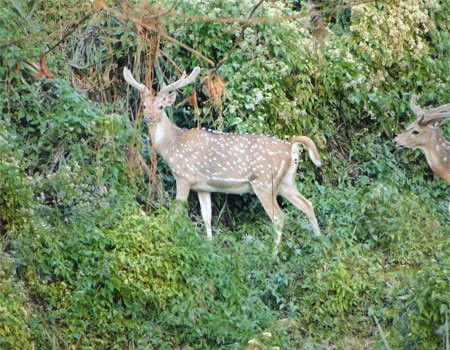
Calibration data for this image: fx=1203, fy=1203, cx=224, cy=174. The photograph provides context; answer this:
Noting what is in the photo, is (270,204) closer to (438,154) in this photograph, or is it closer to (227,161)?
(227,161)

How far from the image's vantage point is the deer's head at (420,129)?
12.3m

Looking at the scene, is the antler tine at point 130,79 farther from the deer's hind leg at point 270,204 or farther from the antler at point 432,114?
the antler at point 432,114

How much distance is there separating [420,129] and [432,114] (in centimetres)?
20

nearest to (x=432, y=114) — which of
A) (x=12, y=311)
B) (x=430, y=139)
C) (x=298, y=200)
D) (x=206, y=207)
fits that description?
(x=430, y=139)

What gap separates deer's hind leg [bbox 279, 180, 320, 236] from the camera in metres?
11.2

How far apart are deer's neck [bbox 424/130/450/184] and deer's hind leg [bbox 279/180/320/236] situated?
164 cm

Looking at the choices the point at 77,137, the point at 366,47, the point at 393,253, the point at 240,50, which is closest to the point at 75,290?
the point at 77,137

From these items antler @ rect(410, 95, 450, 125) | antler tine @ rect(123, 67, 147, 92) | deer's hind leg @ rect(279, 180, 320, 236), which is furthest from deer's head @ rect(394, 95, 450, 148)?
antler tine @ rect(123, 67, 147, 92)

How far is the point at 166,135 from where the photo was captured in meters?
11.8

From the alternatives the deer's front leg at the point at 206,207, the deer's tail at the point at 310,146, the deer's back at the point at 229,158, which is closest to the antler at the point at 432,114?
the deer's tail at the point at 310,146

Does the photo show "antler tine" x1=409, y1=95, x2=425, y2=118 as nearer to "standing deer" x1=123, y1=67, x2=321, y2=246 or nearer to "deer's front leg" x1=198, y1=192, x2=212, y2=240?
"standing deer" x1=123, y1=67, x2=321, y2=246

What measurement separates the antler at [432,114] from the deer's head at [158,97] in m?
2.48

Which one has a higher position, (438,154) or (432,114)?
(432,114)

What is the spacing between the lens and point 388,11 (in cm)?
1316
